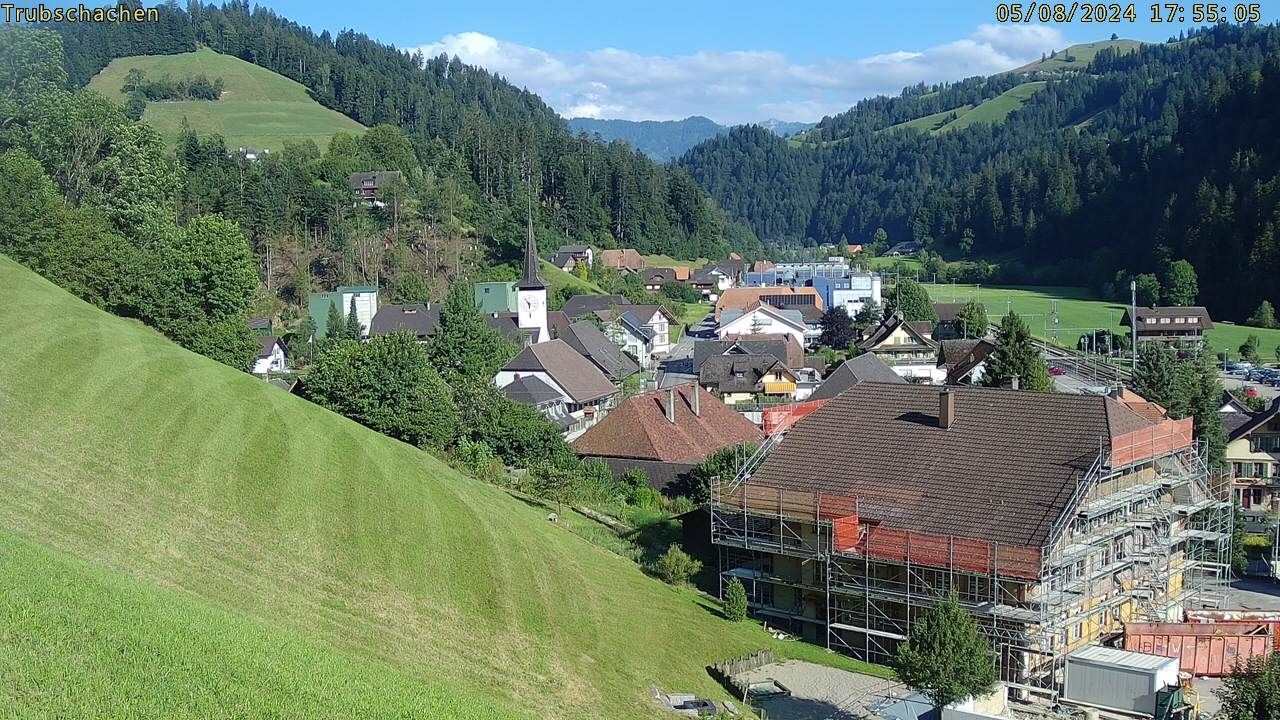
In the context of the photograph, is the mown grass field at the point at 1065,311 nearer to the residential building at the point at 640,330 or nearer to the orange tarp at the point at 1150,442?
the residential building at the point at 640,330

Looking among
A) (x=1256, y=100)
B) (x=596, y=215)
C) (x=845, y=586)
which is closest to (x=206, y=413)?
(x=845, y=586)

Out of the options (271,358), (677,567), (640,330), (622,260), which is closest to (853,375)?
(677,567)

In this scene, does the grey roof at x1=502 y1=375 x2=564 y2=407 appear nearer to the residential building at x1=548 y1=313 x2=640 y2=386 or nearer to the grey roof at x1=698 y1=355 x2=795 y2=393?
the residential building at x1=548 y1=313 x2=640 y2=386

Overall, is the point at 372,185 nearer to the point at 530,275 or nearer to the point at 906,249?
the point at 530,275

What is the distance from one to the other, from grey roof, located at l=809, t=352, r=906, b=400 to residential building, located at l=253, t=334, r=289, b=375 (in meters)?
26.8

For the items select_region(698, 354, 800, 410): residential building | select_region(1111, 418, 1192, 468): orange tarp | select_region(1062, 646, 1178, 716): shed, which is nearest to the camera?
select_region(1062, 646, 1178, 716): shed

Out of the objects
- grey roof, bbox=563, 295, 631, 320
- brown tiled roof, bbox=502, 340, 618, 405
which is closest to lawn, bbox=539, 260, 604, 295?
grey roof, bbox=563, 295, 631, 320

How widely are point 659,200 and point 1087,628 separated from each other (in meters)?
98.4

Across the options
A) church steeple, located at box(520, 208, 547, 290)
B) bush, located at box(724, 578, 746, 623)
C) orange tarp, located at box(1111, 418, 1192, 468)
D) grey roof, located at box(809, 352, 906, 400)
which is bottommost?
bush, located at box(724, 578, 746, 623)

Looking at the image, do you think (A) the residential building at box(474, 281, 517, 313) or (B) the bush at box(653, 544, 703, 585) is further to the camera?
(A) the residential building at box(474, 281, 517, 313)

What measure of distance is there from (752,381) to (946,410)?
101 feet

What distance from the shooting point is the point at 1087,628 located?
23703 millimetres

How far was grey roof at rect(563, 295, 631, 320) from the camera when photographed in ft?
252

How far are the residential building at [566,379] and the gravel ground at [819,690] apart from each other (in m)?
26.6
